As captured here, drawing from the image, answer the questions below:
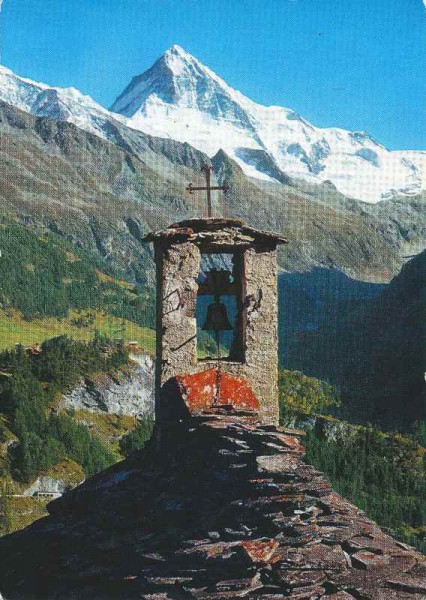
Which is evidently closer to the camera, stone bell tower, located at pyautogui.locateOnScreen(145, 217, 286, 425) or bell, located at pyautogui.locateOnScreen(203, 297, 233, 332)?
stone bell tower, located at pyautogui.locateOnScreen(145, 217, 286, 425)

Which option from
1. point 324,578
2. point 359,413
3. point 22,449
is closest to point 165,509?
point 324,578

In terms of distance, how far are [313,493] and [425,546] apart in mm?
84418

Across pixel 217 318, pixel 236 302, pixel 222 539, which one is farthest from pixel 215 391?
pixel 222 539

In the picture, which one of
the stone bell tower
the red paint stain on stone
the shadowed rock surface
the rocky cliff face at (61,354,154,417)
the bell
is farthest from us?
the rocky cliff face at (61,354,154,417)

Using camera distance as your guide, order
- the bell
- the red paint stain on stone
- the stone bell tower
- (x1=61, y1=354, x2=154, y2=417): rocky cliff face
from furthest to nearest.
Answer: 1. (x1=61, y1=354, x2=154, y2=417): rocky cliff face
2. the bell
3. the stone bell tower
4. the red paint stain on stone

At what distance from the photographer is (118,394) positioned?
539ft

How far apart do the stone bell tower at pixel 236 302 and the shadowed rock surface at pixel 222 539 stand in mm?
2938

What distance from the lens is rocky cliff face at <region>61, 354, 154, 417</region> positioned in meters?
155

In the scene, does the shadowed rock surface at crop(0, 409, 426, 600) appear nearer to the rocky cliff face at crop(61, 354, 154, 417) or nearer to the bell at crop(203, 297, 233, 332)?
the bell at crop(203, 297, 233, 332)

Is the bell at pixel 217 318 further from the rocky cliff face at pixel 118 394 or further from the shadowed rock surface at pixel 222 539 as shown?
the rocky cliff face at pixel 118 394

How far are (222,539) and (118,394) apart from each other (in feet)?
516

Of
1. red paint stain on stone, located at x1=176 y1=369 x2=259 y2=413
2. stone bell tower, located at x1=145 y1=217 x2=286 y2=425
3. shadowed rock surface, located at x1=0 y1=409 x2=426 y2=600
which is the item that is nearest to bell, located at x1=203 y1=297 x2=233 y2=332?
stone bell tower, located at x1=145 y1=217 x2=286 y2=425

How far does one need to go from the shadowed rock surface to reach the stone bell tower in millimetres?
2938

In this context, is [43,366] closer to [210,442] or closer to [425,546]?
[425,546]
